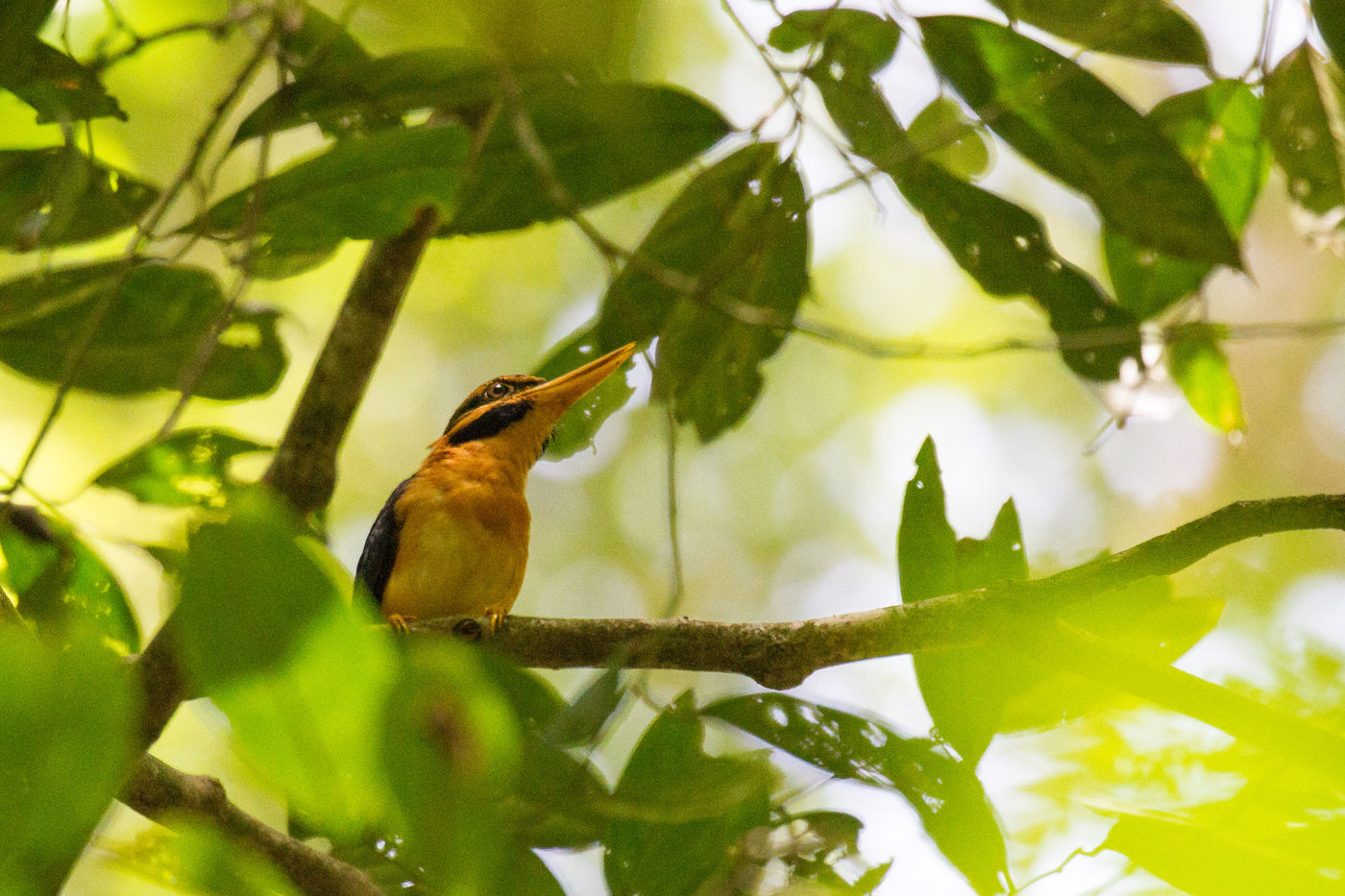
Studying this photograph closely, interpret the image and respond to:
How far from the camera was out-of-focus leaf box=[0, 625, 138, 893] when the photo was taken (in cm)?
72

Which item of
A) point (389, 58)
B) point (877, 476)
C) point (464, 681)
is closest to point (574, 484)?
point (877, 476)

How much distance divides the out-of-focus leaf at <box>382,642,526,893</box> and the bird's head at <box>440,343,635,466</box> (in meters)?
2.41

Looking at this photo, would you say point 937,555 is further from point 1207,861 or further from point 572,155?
point 572,155

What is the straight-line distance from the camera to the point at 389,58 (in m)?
1.91

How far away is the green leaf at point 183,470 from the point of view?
2.22 meters

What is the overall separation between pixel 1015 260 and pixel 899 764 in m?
1.26

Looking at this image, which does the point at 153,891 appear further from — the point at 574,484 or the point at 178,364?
the point at 574,484

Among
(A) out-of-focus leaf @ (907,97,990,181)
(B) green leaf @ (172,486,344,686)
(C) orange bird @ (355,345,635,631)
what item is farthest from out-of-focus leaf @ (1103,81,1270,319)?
(B) green leaf @ (172,486,344,686)

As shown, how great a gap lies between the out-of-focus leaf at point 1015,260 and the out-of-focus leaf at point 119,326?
1380mm

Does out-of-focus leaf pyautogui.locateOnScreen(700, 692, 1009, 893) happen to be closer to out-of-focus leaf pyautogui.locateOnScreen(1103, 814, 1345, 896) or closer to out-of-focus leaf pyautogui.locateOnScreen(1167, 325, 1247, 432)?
out-of-focus leaf pyautogui.locateOnScreen(1103, 814, 1345, 896)

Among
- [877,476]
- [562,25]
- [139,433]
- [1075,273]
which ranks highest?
[877,476]

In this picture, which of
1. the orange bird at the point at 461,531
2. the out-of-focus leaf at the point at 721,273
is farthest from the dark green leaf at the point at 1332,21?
the orange bird at the point at 461,531

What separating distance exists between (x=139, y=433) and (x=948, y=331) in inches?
189

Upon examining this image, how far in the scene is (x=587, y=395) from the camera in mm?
2900
